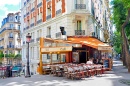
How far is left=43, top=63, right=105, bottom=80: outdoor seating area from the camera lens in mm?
13992

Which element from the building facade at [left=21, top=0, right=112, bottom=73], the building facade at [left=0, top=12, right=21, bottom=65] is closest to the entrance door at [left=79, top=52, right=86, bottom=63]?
the building facade at [left=21, top=0, right=112, bottom=73]

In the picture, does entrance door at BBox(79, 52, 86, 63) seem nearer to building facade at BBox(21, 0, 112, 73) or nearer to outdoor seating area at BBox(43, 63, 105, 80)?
building facade at BBox(21, 0, 112, 73)

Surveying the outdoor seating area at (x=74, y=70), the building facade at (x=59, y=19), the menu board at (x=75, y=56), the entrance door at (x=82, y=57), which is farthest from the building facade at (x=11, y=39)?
the outdoor seating area at (x=74, y=70)

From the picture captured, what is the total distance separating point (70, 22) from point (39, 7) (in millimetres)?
9210

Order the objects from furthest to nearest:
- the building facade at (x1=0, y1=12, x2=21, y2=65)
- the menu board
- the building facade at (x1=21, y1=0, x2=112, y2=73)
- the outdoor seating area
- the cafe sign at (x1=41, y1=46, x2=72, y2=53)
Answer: the building facade at (x1=0, y1=12, x2=21, y2=65), the building facade at (x1=21, y1=0, x2=112, y2=73), the menu board, the cafe sign at (x1=41, y1=46, x2=72, y2=53), the outdoor seating area

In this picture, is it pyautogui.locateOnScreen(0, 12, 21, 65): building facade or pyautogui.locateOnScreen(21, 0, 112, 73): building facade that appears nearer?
pyautogui.locateOnScreen(21, 0, 112, 73): building facade

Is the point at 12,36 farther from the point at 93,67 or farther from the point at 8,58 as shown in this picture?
the point at 93,67

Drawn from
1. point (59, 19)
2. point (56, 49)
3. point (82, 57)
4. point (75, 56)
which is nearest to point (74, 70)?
point (56, 49)

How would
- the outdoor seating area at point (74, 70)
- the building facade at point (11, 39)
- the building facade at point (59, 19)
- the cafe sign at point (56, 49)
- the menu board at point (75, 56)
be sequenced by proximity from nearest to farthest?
the outdoor seating area at point (74, 70) < the cafe sign at point (56, 49) < the menu board at point (75, 56) < the building facade at point (59, 19) < the building facade at point (11, 39)

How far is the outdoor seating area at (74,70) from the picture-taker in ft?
45.9

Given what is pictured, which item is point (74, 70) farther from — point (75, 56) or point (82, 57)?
point (82, 57)

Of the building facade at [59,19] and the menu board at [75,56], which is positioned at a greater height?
the building facade at [59,19]

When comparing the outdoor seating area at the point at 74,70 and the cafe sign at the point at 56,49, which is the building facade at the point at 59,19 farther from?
the outdoor seating area at the point at 74,70

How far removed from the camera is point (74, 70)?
14000 mm
